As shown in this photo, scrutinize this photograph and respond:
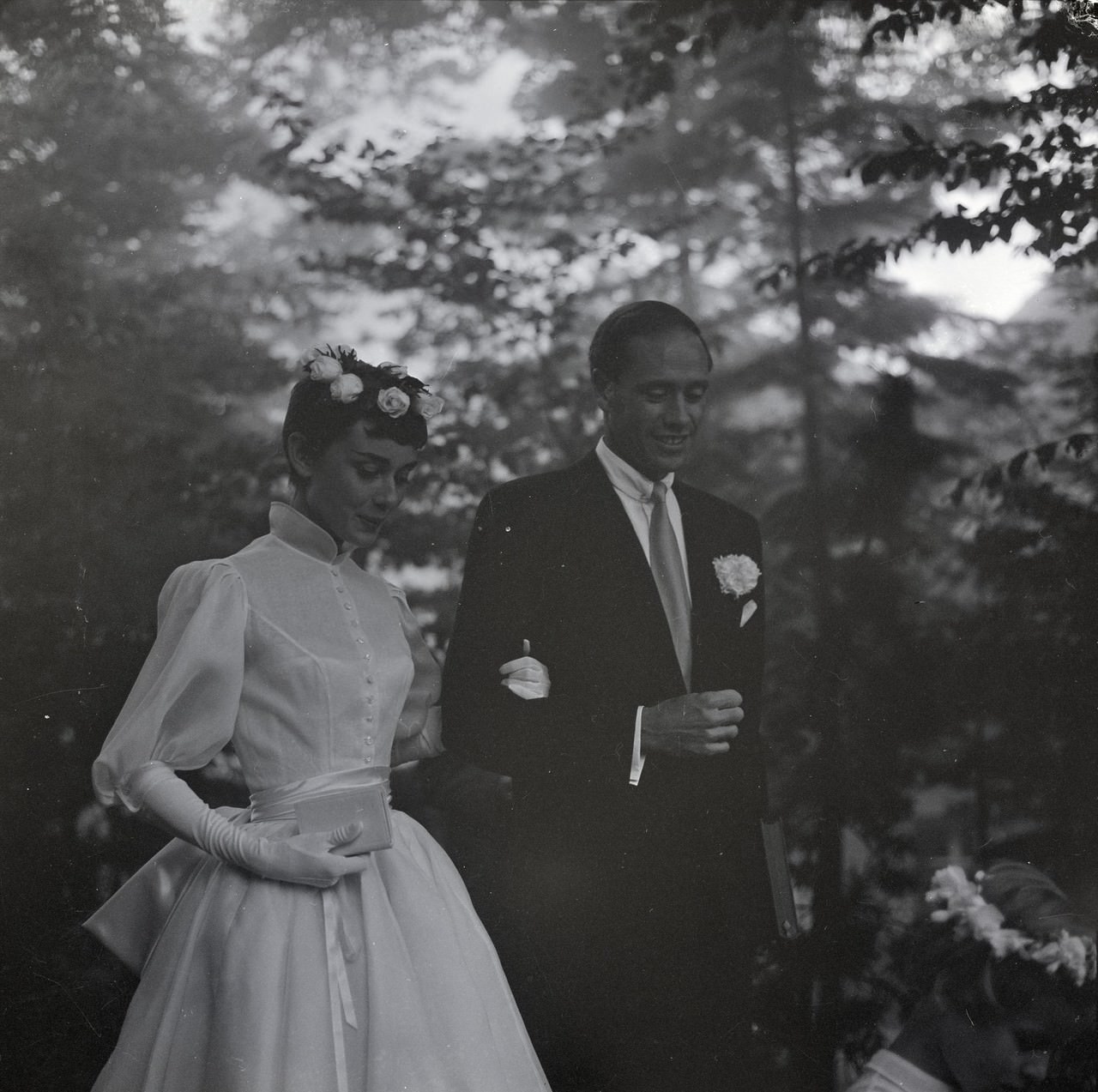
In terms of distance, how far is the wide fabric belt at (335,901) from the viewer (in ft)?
6.74

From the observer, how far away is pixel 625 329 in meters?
2.75

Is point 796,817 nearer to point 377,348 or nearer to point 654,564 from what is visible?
point 654,564

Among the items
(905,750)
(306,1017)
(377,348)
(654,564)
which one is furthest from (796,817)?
(377,348)

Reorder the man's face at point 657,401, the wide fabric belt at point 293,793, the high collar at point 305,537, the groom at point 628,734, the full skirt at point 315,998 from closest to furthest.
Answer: the full skirt at point 315,998, the wide fabric belt at point 293,793, the high collar at point 305,537, the groom at point 628,734, the man's face at point 657,401

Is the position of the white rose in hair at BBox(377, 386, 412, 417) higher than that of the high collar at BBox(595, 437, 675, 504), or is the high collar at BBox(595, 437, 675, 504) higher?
the white rose in hair at BBox(377, 386, 412, 417)

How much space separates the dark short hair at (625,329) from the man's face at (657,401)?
0.04 feet

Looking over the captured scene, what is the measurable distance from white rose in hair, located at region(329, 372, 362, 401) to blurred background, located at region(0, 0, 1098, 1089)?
1.01ft

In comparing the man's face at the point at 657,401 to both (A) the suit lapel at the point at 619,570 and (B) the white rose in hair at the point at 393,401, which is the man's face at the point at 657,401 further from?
(B) the white rose in hair at the point at 393,401

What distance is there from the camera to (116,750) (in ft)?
6.91

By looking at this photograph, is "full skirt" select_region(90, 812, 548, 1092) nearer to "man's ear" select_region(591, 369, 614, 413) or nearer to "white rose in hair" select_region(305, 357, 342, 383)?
"white rose in hair" select_region(305, 357, 342, 383)

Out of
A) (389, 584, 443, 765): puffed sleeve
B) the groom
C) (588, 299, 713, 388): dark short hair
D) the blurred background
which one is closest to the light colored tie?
the groom

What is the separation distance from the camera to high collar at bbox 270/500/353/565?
7.84ft

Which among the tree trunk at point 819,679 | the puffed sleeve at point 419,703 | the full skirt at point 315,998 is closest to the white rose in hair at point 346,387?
the puffed sleeve at point 419,703

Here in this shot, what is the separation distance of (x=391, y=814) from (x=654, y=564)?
82 centimetres
